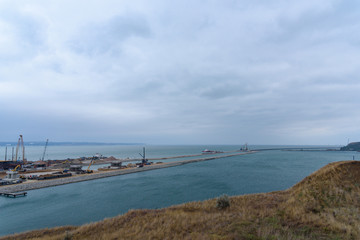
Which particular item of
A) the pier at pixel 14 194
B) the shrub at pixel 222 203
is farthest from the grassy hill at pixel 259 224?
the pier at pixel 14 194

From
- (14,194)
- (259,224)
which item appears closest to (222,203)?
(259,224)

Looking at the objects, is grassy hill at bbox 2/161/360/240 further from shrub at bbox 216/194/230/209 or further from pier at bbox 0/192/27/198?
pier at bbox 0/192/27/198

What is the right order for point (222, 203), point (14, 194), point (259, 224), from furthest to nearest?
point (14, 194)
point (222, 203)
point (259, 224)

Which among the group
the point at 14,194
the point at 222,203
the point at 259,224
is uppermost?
the point at 259,224

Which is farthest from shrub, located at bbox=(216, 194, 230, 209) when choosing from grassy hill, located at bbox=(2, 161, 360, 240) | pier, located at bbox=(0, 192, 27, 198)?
pier, located at bbox=(0, 192, 27, 198)

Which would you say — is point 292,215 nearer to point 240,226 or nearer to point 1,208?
point 240,226

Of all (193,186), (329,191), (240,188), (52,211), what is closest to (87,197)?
(52,211)

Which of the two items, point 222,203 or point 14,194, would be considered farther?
point 14,194

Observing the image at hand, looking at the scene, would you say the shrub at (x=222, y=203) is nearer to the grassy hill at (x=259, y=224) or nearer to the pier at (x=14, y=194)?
the grassy hill at (x=259, y=224)

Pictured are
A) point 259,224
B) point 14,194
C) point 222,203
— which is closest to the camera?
point 259,224

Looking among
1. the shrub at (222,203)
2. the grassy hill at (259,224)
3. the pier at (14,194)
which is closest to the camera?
the grassy hill at (259,224)

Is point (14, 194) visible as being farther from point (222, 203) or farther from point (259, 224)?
point (259, 224)

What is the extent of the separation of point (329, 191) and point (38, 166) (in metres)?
82.7

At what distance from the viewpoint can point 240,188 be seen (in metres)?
35.5
